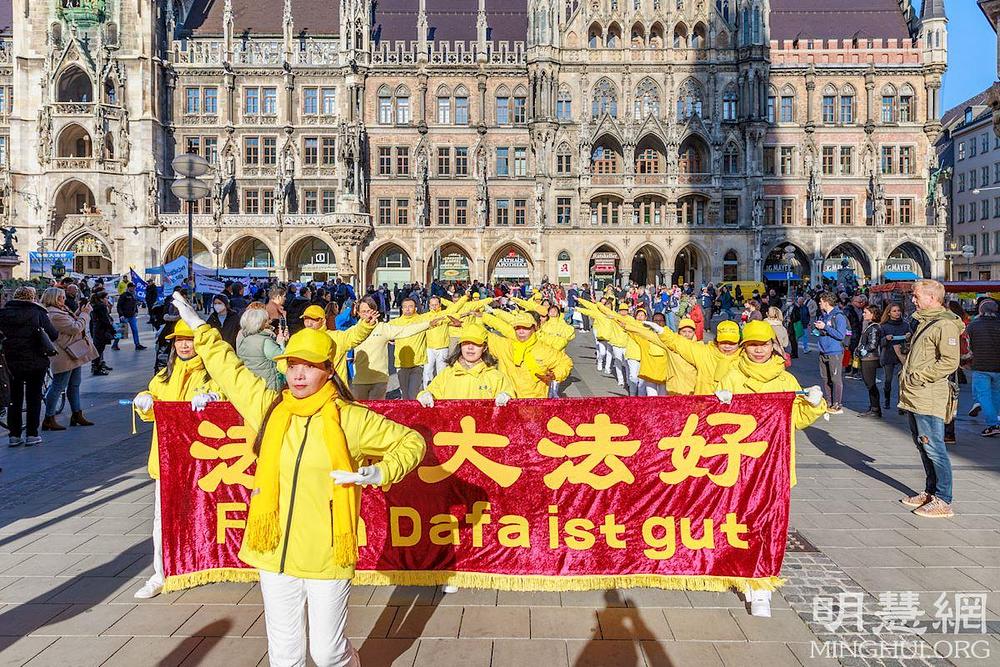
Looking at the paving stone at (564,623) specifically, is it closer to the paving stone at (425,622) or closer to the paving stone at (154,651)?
Result: the paving stone at (425,622)

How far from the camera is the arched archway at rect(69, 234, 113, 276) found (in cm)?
4162

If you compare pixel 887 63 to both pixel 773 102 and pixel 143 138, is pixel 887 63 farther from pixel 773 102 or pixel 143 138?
pixel 143 138

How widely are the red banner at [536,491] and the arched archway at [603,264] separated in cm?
3893

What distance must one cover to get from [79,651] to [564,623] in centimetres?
283

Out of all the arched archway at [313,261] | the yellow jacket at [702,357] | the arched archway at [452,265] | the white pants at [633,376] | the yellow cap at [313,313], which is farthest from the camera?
the arched archway at [452,265]

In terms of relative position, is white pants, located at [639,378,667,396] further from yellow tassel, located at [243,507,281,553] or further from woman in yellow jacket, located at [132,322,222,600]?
yellow tassel, located at [243,507,281,553]

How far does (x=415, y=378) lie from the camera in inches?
394

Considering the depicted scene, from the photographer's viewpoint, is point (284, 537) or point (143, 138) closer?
point (284, 537)

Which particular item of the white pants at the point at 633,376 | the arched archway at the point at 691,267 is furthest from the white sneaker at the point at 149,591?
the arched archway at the point at 691,267

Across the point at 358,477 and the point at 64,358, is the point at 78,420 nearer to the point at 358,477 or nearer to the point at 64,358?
the point at 64,358

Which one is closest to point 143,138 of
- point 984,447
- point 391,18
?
point 391,18

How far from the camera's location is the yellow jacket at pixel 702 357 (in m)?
6.26

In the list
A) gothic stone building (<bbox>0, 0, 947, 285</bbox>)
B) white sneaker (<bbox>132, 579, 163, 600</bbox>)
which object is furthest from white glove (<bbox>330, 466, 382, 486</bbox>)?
gothic stone building (<bbox>0, 0, 947, 285</bbox>)

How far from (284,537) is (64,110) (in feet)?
152
